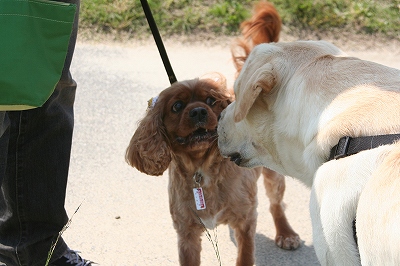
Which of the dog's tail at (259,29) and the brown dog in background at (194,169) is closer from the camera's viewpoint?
the brown dog in background at (194,169)

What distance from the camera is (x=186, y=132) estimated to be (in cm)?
360

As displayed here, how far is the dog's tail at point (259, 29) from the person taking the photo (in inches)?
152

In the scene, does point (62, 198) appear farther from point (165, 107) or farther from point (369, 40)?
point (369, 40)

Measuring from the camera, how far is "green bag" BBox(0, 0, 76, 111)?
7.54 feet

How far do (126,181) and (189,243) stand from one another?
3.53ft

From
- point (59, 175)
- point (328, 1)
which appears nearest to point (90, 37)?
point (328, 1)

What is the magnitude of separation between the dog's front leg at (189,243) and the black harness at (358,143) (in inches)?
62.2

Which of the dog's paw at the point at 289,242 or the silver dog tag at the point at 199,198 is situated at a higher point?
the silver dog tag at the point at 199,198

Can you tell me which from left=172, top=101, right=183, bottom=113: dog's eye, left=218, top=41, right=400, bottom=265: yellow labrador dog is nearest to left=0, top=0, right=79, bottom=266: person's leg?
left=172, top=101, right=183, bottom=113: dog's eye

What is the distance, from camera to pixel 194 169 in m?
3.73

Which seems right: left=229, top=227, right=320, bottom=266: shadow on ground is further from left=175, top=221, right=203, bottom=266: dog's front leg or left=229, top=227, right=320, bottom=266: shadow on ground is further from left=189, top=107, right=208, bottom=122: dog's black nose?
left=189, top=107, right=208, bottom=122: dog's black nose

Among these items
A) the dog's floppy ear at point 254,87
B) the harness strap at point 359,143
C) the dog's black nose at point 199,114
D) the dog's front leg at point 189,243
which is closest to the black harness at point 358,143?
the harness strap at point 359,143

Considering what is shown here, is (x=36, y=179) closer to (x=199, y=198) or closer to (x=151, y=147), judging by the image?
(x=151, y=147)

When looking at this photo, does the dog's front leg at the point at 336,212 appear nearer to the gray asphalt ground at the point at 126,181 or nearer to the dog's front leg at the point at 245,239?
the dog's front leg at the point at 245,239
